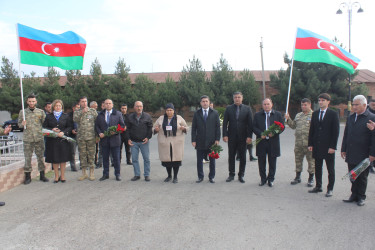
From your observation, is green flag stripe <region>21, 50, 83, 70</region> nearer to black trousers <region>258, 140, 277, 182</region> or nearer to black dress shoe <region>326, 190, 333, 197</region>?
black trousers <region>258, 140, 277, 182</region>

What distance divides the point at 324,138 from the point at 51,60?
21.7ft

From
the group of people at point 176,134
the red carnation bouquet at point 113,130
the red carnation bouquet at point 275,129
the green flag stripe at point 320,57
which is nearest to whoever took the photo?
the red carnation bouquet at point 275,129

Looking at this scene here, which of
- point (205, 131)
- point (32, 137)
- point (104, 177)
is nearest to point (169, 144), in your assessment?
point (205, 131)

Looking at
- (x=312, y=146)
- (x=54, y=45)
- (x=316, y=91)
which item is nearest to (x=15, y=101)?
(x=54, y=45)

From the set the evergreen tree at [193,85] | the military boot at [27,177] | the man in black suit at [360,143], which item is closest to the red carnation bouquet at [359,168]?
the man in black suit at [360,143]

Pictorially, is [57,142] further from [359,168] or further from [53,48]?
[359,168]

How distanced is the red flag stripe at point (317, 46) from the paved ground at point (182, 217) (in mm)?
3162

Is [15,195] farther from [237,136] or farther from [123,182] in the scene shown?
[237,136]

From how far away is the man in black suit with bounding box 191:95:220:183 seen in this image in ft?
21.4

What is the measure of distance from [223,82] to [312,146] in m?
27.0

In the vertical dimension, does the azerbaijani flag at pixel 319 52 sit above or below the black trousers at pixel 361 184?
above

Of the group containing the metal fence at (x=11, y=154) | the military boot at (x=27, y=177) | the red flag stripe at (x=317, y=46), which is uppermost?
the red flag stripe at (x=317, y=46)

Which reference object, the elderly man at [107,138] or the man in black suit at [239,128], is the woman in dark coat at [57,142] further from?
the man in black suit at [239,128]

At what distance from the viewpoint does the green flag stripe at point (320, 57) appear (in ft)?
23.5
